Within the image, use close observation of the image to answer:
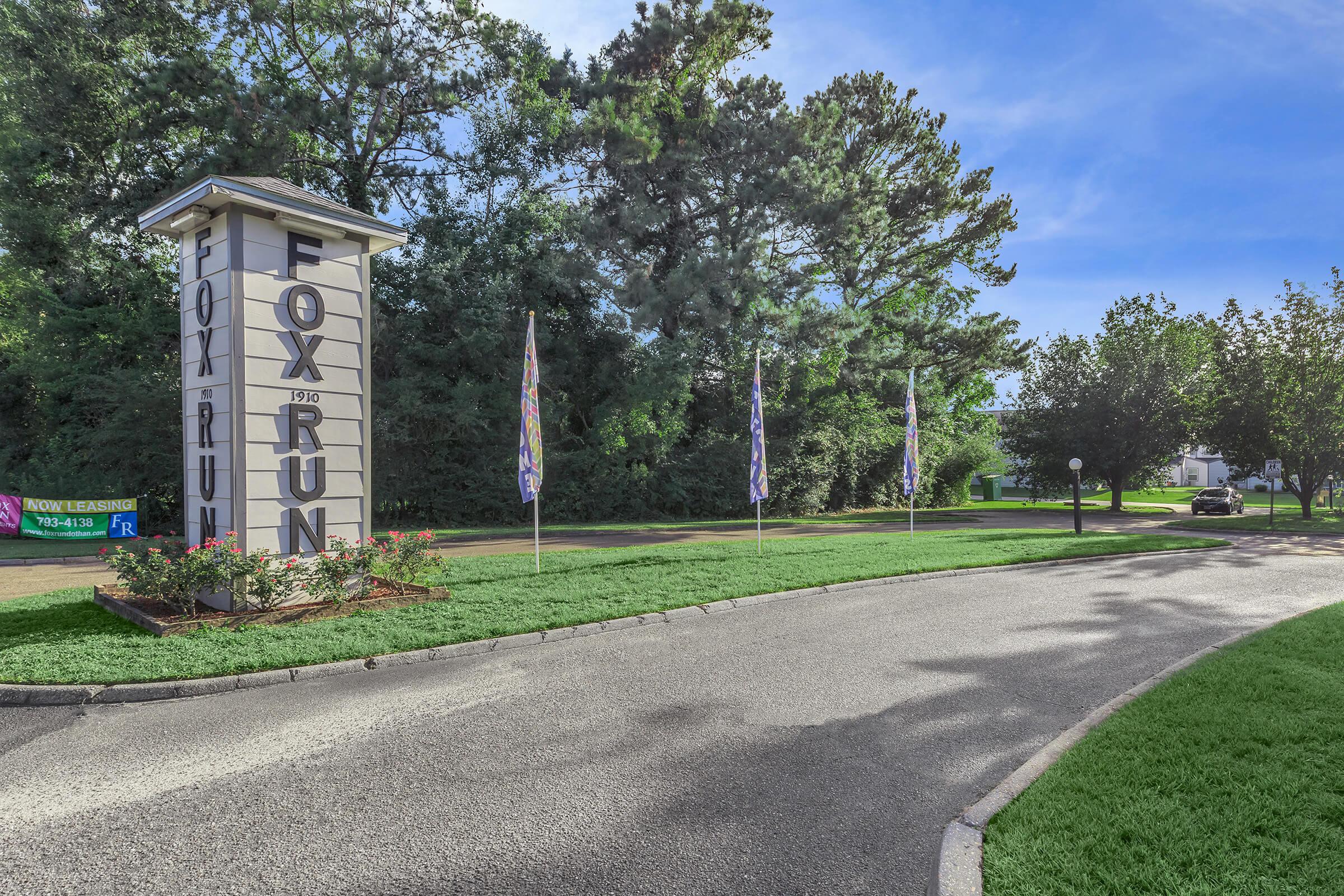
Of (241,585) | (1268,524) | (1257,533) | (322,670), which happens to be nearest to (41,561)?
(241,585)

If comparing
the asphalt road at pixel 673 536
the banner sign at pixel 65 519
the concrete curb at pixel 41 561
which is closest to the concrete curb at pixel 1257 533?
the asphalt road at pixel 673 536

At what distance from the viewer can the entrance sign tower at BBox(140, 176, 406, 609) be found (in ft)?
25.2

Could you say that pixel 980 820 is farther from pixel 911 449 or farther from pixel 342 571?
pixel 911 449

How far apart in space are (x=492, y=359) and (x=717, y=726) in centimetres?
1841

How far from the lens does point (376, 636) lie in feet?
22.1

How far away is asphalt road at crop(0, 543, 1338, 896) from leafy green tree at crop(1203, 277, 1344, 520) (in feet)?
89.6

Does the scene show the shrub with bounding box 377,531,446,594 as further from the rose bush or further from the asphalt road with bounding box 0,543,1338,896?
the asphalt road with bounding box 0,543,1338,896

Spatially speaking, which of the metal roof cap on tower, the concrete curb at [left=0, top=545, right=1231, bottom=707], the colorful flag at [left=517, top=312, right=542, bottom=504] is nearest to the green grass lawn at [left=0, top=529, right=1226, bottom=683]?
the concrete curb at [left=0, top=545, right=1231, bottom=707]

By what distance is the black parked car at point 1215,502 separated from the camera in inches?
1226

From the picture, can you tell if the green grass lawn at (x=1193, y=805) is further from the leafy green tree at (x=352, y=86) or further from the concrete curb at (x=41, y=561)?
the leafy green tree at (x=352, y=86)

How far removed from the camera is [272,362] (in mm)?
7887

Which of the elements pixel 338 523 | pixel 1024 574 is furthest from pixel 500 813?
pixel 1024 574

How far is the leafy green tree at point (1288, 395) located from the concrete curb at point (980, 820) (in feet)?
98.7

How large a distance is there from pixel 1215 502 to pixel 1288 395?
20.1ft
